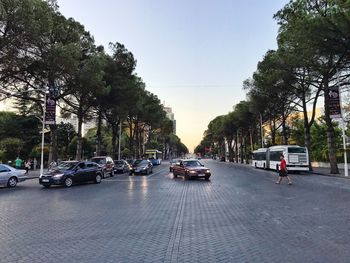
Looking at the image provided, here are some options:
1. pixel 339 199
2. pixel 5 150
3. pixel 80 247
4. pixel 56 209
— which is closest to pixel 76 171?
pixel 56 209

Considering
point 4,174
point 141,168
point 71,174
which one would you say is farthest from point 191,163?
point 4,174

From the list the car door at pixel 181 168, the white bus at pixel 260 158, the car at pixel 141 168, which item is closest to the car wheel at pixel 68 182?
the car door at pixel 181 168

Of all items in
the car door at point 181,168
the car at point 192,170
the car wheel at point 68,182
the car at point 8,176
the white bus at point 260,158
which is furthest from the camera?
the white bus at point 260,158

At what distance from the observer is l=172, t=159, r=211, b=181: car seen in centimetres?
2767

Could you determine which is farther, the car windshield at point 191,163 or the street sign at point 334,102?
the street sign at point 334,102

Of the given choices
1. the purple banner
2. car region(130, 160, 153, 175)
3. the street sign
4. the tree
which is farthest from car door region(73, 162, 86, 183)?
the street sign

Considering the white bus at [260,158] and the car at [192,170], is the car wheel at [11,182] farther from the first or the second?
the white bus at [260,158]

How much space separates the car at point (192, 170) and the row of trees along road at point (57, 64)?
10545 mm

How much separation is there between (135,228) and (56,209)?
15.6ft

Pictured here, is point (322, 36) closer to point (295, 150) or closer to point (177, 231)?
point (295, 150)

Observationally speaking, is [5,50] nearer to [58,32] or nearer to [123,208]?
[58,32]

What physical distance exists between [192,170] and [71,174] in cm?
891

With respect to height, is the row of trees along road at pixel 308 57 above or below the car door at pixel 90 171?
above

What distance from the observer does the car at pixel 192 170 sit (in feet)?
90.8
